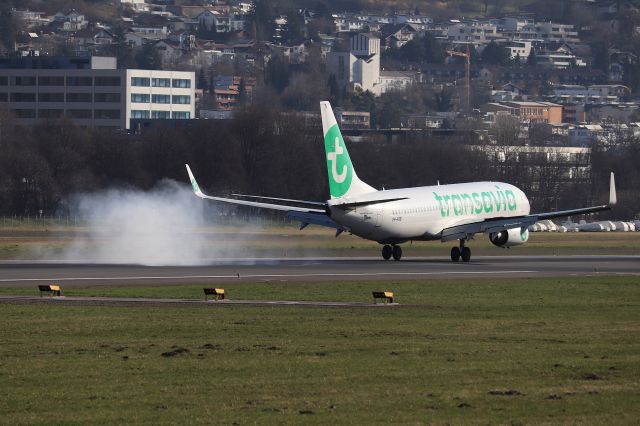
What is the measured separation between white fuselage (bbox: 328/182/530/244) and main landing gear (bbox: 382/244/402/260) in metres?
1.42

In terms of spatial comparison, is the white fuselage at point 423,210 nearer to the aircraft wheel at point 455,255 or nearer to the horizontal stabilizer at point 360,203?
the horizontal stabilizer at point 360,203

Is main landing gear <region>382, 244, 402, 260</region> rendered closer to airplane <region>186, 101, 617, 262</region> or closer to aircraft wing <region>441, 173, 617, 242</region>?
airplane <region>186, 101, 617, 262</region>

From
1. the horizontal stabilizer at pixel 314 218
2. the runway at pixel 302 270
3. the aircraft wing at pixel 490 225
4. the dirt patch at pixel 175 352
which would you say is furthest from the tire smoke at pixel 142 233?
the dirt patch at pixel 175 352

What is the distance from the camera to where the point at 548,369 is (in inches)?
1658

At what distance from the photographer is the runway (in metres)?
74.5

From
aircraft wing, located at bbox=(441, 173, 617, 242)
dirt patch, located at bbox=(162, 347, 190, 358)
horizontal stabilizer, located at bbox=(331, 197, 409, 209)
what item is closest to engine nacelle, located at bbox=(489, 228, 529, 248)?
aircraft wing, located at bbox=(441, 173, 617, 242)

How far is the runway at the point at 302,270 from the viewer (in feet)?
244

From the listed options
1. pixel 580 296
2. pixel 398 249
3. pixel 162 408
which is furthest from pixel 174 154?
pixel 162 408

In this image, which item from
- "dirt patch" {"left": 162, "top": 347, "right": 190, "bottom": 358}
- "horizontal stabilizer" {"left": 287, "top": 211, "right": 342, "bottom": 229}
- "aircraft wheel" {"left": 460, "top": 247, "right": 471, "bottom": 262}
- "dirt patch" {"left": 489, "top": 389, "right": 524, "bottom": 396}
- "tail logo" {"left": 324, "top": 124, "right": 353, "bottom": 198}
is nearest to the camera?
"dirt patch" {"left": 489, "top": 389, "right": 524, "bottom": 396}

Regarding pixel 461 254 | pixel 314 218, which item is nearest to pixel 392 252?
pixel 461 254

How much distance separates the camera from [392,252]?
95.4m

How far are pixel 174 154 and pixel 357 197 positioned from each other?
347 feet

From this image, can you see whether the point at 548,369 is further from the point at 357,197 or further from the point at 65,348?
the point at 357,197

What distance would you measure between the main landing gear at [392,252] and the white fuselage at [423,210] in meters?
1.42
